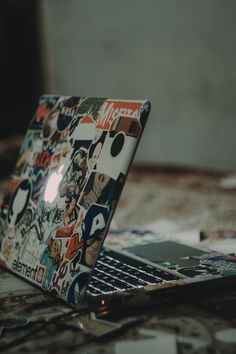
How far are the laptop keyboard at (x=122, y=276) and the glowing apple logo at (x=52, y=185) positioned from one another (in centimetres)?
13

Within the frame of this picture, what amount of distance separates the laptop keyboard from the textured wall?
1.77 m

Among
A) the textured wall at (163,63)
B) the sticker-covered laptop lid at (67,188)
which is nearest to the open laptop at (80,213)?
the sticker-covered laptop lid at (67,188)

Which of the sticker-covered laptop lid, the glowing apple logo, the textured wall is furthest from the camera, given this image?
the textured wall

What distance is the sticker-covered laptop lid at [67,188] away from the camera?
0.71 m

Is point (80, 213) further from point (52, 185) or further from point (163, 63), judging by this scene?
point (163, 63)

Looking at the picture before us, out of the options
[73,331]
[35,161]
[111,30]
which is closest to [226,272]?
[73,331]

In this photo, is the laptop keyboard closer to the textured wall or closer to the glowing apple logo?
the glowing apple logo

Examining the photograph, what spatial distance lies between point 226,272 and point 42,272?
27 centimetres

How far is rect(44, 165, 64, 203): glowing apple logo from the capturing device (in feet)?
2.78

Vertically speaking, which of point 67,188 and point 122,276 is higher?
point 67,188

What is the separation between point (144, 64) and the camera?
9.50 feet

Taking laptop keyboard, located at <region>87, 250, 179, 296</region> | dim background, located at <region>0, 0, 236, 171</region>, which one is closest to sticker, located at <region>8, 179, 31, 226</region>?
laptop keyboard, located at <region>87, 250, 179, 296</region>

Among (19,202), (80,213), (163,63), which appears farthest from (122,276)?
(163,63)

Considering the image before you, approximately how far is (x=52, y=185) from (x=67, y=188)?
5 centimetres
